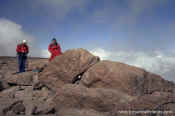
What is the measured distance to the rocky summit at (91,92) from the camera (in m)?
7.19

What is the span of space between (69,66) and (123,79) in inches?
112

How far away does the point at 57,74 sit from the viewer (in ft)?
30.9

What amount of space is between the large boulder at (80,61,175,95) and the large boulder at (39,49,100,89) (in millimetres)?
529

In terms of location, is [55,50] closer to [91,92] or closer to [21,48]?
[21,48]

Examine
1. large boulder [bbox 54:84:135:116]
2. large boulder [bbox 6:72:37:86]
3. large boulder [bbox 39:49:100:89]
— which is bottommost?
large boulder [bbox 54:84:135:116]

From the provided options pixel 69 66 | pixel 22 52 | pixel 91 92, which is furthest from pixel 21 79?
pixel 91 92

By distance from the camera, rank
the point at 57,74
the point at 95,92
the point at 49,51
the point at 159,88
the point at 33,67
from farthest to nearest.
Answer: the point at 33,67 < the point at 49,51 < the point at 57,74 < the point at 159,88 < the point at 95,92

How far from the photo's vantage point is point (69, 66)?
9203 mm

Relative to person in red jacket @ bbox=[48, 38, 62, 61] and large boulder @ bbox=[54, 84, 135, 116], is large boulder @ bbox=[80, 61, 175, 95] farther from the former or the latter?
person in red jacket @ bbox=[48, 38, 62, 61]

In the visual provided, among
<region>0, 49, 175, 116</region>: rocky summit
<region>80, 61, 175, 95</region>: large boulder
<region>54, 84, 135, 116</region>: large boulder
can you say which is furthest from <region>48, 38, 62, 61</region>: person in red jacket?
<region>54, 84, 135, 116</region>: large boulder

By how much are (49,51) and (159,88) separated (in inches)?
253

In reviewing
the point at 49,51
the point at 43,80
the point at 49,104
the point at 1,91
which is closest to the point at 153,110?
the point at 49,104

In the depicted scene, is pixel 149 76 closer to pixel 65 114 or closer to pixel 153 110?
pixel 153 110

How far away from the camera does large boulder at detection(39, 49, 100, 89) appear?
361 inches
